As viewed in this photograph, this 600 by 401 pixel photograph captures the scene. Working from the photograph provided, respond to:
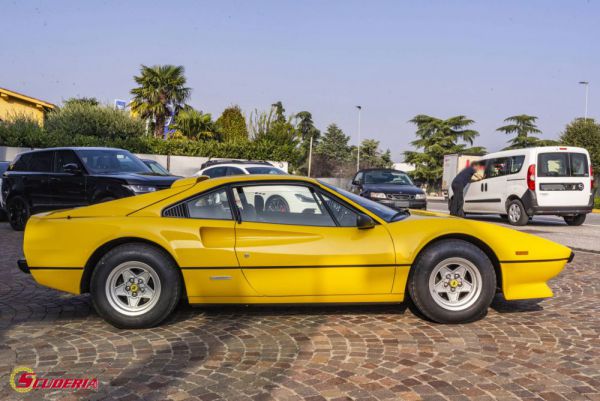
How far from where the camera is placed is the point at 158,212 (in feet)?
13.4

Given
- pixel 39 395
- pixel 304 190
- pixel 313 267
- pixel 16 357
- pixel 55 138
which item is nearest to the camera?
pixel 39 395

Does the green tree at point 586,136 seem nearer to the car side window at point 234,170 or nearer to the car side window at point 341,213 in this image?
the car side window at point 234,170

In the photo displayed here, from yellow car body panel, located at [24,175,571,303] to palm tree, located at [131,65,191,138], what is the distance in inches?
1260

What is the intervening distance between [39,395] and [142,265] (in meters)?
1.32

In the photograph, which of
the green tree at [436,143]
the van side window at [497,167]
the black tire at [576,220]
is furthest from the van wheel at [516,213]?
the green tree at [436,143]

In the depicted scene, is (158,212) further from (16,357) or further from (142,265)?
(16,357)

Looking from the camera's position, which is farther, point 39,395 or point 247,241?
point 247,241

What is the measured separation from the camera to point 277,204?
4.14 m

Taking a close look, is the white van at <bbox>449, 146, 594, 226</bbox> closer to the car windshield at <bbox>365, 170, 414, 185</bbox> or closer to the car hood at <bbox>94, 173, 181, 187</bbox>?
the car windshield at <bbox>365, 170, 414, 185</bbox>

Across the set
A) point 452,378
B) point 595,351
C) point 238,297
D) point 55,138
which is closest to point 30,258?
point 238,297

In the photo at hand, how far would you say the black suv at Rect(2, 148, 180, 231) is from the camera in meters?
8.84

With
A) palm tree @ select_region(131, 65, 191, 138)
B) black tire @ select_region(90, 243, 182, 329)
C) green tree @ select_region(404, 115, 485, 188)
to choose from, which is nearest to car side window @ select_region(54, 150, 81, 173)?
black tire @ select_region(90, 243, 182, 329)

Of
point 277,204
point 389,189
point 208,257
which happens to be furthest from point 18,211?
point 389,189

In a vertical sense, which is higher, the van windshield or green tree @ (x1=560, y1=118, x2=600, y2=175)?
green tree @ (x1=560, y1=118, x2=600, y2=175)
